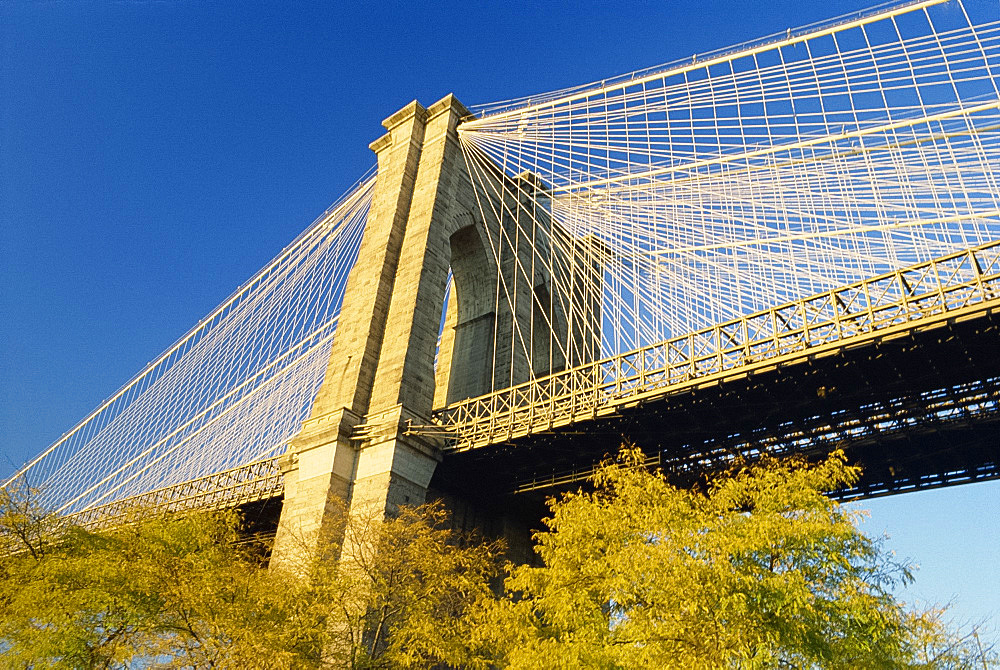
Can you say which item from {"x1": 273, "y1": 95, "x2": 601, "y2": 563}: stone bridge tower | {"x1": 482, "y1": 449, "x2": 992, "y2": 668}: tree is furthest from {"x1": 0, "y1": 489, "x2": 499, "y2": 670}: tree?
{"x1": 273, "y1": 95, "x2": 601, "y2": 563}: stone bridge tower

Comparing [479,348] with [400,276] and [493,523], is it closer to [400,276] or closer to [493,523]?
[400,276]

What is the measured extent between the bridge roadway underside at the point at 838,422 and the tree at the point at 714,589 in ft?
13.1

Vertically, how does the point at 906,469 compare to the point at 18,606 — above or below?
above

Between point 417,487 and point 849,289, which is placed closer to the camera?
point 849,289

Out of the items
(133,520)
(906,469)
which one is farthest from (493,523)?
(906,469)

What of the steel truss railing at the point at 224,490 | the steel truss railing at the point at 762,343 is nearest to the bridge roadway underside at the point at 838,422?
the steel truss railing at the point at 762,343

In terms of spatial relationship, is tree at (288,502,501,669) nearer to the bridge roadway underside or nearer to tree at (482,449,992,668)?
tree at (482,449,992,668)

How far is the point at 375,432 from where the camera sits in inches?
934

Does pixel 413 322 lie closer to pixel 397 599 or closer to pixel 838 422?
pixel 397 599

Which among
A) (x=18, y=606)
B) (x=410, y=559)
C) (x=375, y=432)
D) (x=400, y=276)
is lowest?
(x=18, y=606)

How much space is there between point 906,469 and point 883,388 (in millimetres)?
4434

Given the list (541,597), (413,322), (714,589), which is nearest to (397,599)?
(541,597)

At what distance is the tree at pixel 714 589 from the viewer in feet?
38.8

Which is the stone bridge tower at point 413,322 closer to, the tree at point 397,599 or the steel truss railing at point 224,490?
the tree at point 397,599
